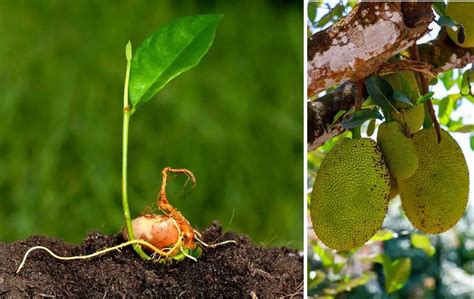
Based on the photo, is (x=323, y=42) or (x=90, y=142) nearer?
(x=323, y=42)

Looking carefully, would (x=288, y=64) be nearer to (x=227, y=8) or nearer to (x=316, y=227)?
(x=227, y=8)

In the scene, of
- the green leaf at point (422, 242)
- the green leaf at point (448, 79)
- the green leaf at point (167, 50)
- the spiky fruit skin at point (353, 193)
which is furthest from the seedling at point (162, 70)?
the green leaf at point (422, 242)

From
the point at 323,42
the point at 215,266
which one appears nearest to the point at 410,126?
the point at 323,42

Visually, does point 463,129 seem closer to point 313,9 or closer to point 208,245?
point 313,9

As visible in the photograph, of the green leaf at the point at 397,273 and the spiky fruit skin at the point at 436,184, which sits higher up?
the spiky fruit skin at the point at 436,184

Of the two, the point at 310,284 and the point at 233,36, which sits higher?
the point at 233,36

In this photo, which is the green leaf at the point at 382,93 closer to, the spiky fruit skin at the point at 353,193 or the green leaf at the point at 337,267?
the spiky fruit skin at the point at 353,193

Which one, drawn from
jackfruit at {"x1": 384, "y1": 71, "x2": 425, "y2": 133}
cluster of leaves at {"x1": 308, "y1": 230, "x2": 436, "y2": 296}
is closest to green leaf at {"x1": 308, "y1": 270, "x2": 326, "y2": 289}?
cluster of leaves at {"x1": 308, "y1": 230, "x2": 436, "y2": 296}

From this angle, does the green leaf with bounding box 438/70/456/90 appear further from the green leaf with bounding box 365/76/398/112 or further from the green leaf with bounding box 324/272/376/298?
the green leaf with bounding box 324/272/376/298
